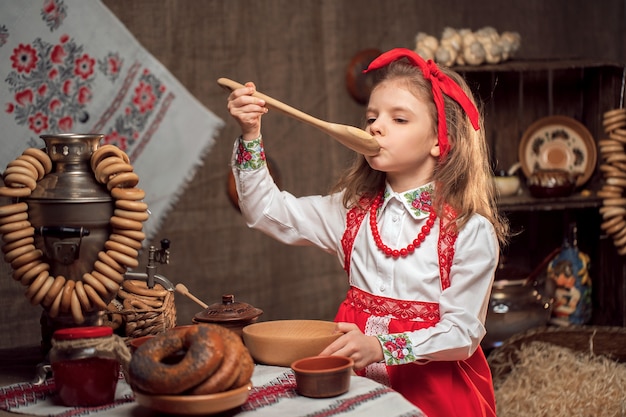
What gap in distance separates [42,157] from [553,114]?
9.45 feet

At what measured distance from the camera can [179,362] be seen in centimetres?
129

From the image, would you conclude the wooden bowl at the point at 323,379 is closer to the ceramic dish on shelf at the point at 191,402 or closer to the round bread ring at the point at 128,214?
the ceramic dish on shelf at the point at 191,402

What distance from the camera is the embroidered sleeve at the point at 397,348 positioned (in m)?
1.70

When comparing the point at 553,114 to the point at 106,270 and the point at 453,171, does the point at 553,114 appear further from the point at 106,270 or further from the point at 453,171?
the point at 106,270

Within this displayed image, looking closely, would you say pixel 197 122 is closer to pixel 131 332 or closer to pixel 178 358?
pixel 131 332

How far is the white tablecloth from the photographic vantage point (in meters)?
1.34

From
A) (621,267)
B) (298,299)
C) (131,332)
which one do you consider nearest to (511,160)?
(621,267)

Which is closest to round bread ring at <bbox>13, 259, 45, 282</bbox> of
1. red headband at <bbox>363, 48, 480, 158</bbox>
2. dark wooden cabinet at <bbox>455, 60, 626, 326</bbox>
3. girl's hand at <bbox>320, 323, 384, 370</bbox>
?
girl's hand at <bbox>320, 323, 384, 370</bbox>

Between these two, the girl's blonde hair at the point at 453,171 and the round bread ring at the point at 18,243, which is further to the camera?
the girl's blonde hair at the point at 453,171

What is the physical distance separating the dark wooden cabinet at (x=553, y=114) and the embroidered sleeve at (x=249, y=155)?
6.24 feet

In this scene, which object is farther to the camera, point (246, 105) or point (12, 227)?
point (246, 105)

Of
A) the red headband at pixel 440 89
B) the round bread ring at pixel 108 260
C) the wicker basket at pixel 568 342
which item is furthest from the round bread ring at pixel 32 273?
the wicker basket at pixel 568 342

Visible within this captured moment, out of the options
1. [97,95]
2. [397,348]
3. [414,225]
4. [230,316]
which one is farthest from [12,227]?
[97,95]

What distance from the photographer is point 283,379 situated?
4.95 ft
